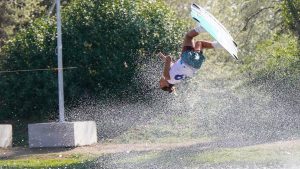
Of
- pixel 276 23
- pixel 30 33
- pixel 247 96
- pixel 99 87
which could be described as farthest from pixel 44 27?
pixel 276 23

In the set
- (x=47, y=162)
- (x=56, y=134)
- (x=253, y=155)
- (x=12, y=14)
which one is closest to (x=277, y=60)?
(x=56, y=134)

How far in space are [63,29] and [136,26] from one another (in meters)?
2.23

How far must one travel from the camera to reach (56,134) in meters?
18.9

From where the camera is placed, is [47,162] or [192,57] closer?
[192,57]

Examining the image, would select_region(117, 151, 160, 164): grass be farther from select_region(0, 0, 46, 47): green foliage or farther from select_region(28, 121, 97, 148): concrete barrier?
select_region(0, 0, 46, 47): green foliage

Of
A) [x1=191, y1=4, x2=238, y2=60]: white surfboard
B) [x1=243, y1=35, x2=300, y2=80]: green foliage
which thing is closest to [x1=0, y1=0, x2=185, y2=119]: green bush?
[x1=243, y1=35, x2=300, y2=80]: green foliage

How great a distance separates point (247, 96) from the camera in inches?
906

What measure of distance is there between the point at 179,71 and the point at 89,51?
34.2 feet

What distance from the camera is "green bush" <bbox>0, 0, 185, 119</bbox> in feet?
70.4

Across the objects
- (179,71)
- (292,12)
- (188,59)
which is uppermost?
(292,12)

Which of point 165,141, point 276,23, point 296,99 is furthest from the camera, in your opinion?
point 276,23

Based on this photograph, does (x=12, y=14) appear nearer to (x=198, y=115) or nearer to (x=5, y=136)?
(x=5, y=136)

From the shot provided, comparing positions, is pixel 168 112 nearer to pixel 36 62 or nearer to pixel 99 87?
pixel 99 87

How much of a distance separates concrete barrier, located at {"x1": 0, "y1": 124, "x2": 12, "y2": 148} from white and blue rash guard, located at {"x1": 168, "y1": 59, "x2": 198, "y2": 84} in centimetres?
889
